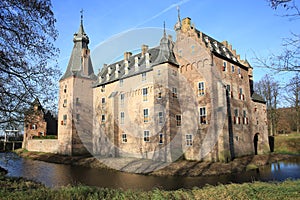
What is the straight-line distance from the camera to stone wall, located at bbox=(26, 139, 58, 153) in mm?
32659

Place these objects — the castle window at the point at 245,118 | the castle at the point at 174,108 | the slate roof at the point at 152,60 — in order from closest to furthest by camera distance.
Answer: the castle at the point at 174,108 < the slate roof at the point at 152,60 < the castle window at the point at 245,118

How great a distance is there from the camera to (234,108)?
23.1m

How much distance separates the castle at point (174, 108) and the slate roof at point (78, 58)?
1.24m

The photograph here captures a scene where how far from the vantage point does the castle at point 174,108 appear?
831 inches

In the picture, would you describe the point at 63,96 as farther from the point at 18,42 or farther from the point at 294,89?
the point at 294,89

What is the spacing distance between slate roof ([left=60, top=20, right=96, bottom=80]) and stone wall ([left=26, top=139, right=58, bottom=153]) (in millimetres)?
10511

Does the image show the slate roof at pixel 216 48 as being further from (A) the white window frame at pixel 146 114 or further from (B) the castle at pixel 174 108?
(A) the white window frame at pixel 146 114

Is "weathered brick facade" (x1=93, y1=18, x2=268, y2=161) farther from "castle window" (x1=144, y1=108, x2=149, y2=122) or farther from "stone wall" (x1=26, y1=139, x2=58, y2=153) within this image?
"stone wall" (x1=26, y1=139, x2=58, y2=153)

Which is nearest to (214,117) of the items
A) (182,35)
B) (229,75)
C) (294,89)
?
(229,75)

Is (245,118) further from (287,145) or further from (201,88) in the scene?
(287,145)

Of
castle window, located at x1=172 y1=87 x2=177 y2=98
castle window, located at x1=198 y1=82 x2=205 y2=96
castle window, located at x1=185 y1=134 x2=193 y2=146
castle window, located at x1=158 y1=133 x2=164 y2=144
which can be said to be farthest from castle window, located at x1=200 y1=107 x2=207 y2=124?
castle window, located at x1=158 y1=133 x2=164 y2=144

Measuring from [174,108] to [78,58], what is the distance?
19586 mm

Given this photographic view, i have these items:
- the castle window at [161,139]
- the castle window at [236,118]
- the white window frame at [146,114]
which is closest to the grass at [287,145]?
the castle window at [236,118]

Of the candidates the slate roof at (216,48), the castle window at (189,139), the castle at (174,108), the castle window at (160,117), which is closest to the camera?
the castle at (174,108)
